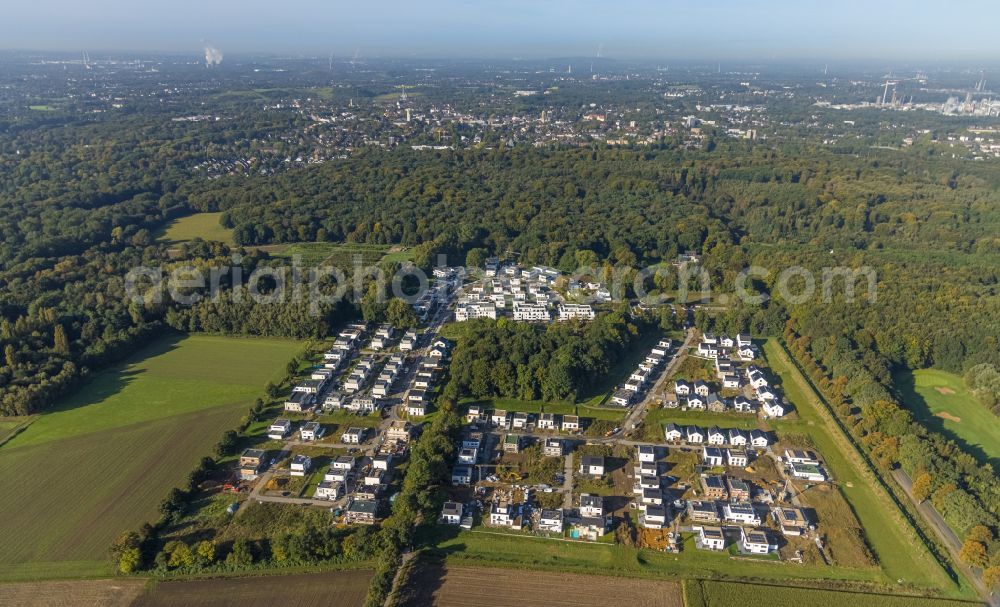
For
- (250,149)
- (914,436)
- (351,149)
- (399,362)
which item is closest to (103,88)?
(250,149)

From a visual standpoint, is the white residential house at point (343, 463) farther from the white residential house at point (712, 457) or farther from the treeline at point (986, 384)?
the treeline at point (986, 384)

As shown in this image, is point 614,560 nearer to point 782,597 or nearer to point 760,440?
point 782,597

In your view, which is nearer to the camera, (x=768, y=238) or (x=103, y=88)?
(x=768, y=238)

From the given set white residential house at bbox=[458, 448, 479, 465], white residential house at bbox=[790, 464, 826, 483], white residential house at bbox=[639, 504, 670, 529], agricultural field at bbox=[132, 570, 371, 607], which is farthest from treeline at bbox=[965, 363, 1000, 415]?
agricultural field at bbox=[132, 570, 371, 607]

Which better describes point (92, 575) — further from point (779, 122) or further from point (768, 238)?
point (779, 122)

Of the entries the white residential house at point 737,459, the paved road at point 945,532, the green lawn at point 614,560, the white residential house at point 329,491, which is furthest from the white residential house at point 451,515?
the paved road at point 945,532
